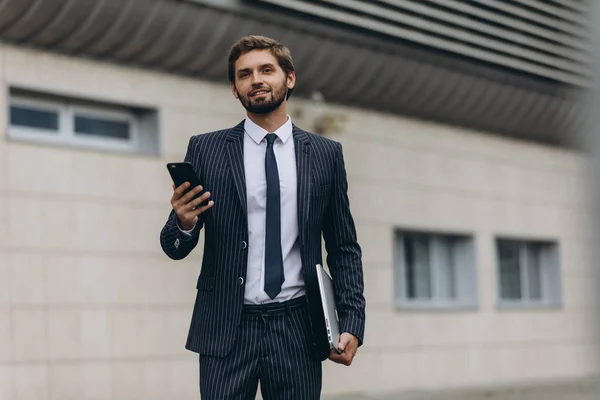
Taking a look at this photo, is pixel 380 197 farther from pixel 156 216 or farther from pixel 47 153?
pixel 47 153

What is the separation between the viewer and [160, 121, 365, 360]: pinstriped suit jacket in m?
3.22

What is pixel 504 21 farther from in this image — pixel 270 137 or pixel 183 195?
pixel 183 195

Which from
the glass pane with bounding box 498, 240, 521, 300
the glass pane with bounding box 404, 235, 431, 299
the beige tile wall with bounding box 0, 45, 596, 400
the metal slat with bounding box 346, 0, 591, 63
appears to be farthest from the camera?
the glass pane with bounding box 498, 240, 521, 300

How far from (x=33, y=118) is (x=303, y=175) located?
306 inches

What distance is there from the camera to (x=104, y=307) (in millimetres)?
10875

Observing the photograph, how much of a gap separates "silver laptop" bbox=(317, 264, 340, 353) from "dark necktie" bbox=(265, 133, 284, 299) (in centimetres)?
12

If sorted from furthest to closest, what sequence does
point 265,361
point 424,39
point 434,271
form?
point 434,271, point 424,39, point 265,361

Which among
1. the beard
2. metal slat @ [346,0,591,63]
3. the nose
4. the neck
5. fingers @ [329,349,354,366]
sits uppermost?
metal slat @ [346,0,591,63]

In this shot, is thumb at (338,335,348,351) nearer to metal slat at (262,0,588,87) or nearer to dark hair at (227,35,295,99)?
dark hair at (227,35,295,99)

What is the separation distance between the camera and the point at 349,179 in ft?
45.1

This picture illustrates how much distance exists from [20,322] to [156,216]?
75.9 inches

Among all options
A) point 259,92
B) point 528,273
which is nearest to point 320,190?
point 259,92

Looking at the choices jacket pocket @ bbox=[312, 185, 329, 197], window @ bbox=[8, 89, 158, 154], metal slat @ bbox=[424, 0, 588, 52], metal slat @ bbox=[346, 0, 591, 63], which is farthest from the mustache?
metal slat @ bbox=[424, 0, 588, 52]

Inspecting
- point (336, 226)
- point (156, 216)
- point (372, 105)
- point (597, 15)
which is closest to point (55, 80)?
point (156, 216)
